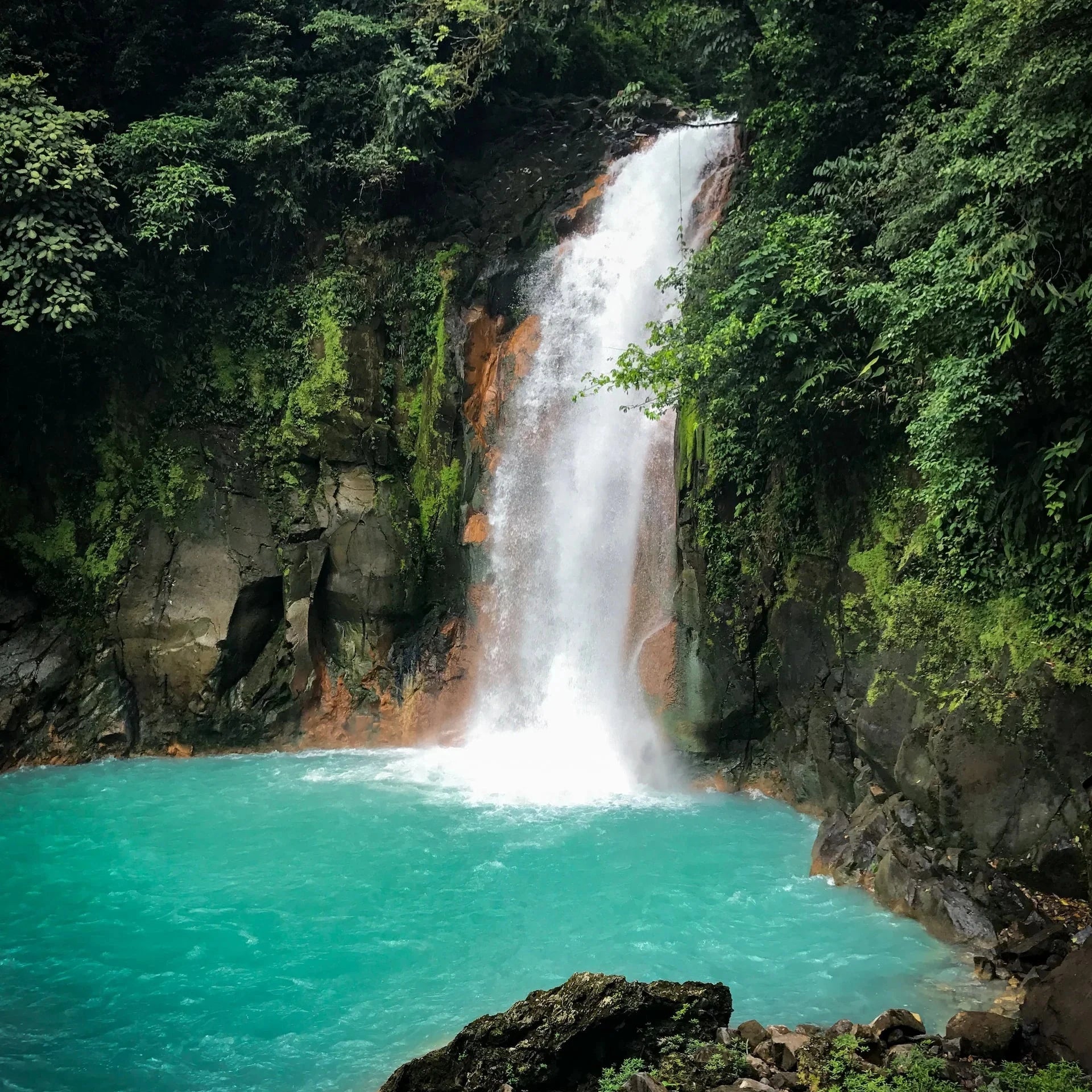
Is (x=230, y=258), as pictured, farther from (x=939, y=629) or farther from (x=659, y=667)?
(x=939, y=629)

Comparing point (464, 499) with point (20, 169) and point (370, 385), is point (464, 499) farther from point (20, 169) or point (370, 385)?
point (20, 169)

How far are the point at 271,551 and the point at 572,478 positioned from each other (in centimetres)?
526

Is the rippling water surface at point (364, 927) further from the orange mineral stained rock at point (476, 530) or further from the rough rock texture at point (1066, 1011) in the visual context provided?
the orange mineral stained rock at point (476, 530)

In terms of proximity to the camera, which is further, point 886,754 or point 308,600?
point 308,600

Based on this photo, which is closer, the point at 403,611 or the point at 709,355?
the point at 709,355

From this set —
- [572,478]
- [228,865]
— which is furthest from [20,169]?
[228,865]

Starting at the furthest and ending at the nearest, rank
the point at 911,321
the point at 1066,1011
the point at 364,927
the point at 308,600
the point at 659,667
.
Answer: the point at 308,600, the point at 659,667, the point at 364,927, the point at 911,321, the point at 1066,1011

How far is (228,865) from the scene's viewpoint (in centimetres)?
974

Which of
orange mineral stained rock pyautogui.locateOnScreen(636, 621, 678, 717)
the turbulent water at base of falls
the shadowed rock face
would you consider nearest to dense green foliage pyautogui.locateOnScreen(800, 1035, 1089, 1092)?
the shadowed rock face

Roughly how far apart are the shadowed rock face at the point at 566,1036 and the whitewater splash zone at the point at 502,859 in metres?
0.84

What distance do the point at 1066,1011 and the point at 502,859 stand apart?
5.54m

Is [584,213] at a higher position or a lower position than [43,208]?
higher

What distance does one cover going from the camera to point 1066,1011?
5.61 metres

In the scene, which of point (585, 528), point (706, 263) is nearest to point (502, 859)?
point (585, 528)
